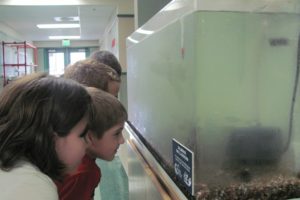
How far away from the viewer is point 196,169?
0.97 m

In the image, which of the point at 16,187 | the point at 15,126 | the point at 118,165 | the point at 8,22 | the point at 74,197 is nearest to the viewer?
the point at 16,187

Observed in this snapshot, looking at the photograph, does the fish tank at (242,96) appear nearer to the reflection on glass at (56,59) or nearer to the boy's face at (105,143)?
the boy's face at (105,143)

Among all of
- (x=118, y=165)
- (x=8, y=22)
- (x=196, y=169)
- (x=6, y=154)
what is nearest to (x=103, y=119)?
(x=196, y=169)

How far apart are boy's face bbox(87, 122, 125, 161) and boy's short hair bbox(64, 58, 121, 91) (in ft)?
1.17

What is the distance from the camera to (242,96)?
3.22 ft

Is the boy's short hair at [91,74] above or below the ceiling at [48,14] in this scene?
below

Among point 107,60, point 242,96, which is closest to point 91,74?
point 107,60

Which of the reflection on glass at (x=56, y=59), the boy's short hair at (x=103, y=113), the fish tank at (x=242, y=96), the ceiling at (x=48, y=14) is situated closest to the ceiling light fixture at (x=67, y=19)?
the ceiling at (x=48, y=14)

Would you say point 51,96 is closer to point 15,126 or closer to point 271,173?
point 15,126

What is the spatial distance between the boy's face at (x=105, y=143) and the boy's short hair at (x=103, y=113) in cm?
2

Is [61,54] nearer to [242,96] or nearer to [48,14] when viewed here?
[48,14]

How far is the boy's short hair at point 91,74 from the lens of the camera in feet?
5.04

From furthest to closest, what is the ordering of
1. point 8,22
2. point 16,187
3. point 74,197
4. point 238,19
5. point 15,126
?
point 8,22
point 74,197
point 238,19
point 15,126
point 16,187

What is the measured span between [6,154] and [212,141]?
0.53 metres
